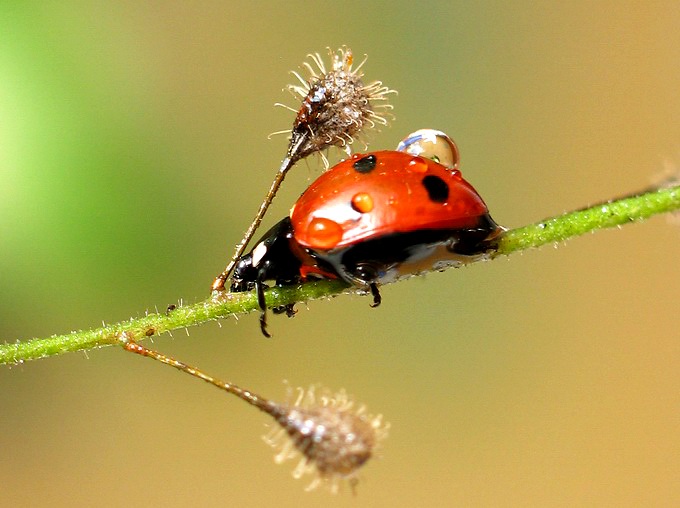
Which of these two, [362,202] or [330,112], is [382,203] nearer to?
[362,202]

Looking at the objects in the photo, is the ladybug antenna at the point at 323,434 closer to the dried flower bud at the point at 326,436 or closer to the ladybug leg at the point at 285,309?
the dried flower bud at the point at 326,436

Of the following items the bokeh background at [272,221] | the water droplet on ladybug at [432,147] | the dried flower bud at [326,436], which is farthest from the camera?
the bokeh background at [272,221]

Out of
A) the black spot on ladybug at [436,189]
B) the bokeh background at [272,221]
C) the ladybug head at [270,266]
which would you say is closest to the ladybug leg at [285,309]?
the ladybug head at [270,266]

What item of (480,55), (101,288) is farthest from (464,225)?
(480,55)

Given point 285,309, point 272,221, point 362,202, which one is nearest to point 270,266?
point 285,309

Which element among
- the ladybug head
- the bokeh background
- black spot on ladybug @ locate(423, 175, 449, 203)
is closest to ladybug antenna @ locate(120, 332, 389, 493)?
the ladybug head

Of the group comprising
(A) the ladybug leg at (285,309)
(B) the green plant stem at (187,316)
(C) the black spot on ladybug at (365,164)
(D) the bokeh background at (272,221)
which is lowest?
(B) the green plant stem at (187,316)

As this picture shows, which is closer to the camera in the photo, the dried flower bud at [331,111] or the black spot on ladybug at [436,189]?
the black spot on ladybug at [436,189]
